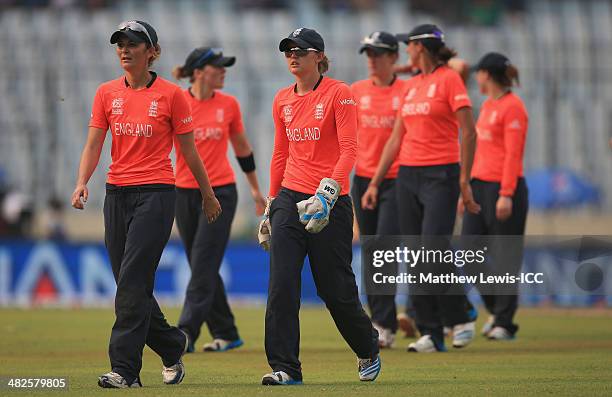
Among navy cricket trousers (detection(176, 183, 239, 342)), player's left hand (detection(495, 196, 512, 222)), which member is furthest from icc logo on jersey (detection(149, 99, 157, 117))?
player's left hand (detection(495, 196, 512, 222))

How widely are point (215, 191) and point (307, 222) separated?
3.28 meters

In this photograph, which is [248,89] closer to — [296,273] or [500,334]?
[500,334]

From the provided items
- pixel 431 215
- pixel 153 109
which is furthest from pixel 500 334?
pixel 153 109

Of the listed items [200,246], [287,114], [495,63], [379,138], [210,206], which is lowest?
[200,246]

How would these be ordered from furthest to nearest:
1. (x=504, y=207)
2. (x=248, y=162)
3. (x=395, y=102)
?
(x=504, y=207) → (x=395, y=102) → (x=248, y=162)

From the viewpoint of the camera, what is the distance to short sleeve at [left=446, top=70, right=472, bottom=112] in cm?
1033

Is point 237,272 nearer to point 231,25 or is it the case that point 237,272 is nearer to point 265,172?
point 265,172

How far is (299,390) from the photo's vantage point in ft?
24.9

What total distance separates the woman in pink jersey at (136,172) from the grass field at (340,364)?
54cm

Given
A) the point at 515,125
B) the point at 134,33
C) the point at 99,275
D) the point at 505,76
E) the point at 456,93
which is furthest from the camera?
the point at 99,275

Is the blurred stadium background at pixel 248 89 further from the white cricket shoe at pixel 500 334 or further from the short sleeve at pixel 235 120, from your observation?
the short sleeve at pixel 235 120

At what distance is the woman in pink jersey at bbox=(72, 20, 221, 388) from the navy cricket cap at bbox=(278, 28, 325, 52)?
757mm

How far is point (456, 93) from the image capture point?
34.0 feet

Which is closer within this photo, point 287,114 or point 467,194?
point 287,114
